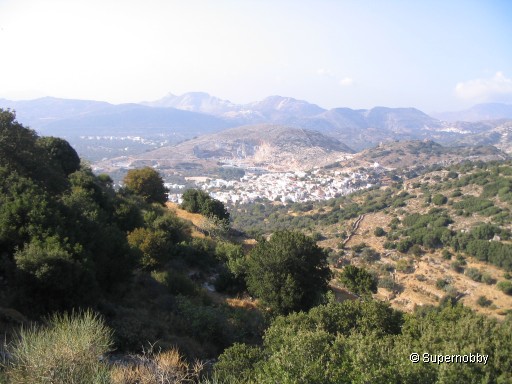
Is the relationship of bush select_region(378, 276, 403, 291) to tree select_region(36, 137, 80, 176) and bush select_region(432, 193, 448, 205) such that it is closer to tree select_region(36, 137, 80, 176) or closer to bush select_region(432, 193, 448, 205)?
bush select_region(432, 193, 448, 205)

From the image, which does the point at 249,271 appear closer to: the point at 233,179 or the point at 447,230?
the point at 447,230

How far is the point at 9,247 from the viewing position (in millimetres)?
7566

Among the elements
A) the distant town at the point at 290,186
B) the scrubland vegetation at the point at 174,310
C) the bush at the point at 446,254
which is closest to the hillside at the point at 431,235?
the bush at the point at 446,254

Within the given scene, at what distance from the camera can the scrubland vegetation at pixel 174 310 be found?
413 centimetres

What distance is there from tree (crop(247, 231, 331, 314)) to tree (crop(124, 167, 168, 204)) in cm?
1268

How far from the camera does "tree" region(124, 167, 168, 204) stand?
2289 cm

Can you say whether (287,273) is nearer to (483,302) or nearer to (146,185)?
(146,185)

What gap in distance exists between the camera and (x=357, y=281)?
584 inches

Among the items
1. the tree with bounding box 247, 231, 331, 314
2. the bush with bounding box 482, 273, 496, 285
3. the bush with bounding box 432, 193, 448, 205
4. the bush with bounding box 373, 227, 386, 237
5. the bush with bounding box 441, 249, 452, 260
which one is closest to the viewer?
the tree with bounding box 247, 231, 331, 314

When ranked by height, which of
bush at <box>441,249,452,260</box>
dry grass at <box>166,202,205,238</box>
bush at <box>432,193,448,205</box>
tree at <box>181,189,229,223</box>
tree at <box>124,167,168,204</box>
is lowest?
bush at <box>441,249,452,260</box>

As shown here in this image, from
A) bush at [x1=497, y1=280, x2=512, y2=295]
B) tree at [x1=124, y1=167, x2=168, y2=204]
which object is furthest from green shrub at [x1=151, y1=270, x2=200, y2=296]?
bush at [x1=497, y1=280, x2=512, y2=295]

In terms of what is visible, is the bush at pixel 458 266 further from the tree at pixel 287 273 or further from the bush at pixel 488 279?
the tree at pixel 287 273

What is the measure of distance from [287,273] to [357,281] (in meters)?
4.68

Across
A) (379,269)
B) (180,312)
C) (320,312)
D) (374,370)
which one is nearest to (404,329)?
(320,312)
